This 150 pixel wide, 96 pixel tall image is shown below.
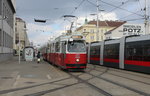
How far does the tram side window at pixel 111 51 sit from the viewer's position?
2764cm

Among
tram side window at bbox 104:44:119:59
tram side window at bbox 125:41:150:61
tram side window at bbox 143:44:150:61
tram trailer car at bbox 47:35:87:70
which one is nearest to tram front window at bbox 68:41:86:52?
tram trailer car at bbox 47:35:87:70

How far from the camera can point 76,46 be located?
22.2 metres

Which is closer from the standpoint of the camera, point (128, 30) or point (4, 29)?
point (4, 29)

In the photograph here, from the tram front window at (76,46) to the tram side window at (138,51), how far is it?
4.27 metres

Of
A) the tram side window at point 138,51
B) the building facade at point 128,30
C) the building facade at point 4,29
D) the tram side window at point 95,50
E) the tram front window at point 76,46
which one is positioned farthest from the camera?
the building facade at point 128,30

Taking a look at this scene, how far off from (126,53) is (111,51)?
15.1 ft

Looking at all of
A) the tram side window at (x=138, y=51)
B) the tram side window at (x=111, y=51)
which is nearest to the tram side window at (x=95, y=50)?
the tram side window at (x=111, y=51)

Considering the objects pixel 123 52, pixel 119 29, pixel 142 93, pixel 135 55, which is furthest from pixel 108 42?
pixel 119 29

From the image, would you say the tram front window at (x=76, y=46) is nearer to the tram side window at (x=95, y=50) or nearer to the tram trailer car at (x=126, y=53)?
the tram trailer car at (x=126, y=53)

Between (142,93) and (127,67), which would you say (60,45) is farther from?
(142,93)

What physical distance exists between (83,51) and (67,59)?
1.46 m

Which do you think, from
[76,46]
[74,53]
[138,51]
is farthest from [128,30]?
[74,53]

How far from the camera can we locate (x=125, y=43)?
25281 millimetres

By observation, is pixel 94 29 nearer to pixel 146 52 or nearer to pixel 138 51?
pixel 138 51
